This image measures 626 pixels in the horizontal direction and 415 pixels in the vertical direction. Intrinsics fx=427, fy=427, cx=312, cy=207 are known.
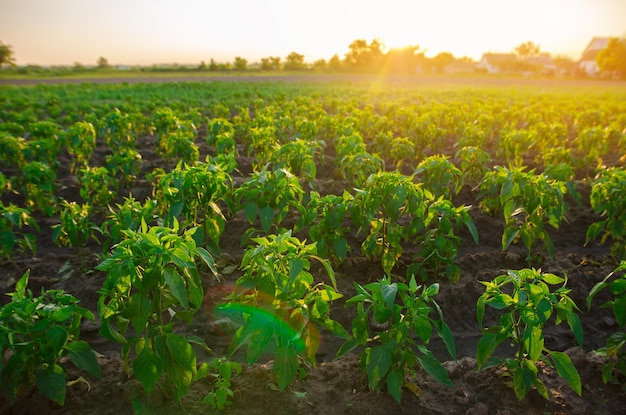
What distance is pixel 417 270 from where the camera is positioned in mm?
4461

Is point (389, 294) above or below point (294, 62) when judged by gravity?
above

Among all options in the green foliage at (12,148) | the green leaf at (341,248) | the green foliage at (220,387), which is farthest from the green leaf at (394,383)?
the green foliage at (12,148)

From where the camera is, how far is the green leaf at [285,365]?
2590mm

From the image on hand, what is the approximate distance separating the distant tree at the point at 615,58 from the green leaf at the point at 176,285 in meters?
77.8

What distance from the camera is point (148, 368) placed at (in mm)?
2506

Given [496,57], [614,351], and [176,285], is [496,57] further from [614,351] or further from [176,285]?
[176,285]

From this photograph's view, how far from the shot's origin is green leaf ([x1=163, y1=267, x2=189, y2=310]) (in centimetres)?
237

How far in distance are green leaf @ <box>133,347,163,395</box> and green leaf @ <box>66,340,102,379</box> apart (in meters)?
0.23

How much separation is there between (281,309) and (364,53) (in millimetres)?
90133

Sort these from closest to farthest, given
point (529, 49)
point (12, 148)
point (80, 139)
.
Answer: point (12, 148)
point (80, 139)
point (529, 49)

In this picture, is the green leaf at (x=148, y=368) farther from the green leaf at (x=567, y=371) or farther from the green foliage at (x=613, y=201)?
Answer: the green foliage at (x=613, y=201)

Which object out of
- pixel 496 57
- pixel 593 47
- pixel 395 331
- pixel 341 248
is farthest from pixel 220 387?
pixel 593 47

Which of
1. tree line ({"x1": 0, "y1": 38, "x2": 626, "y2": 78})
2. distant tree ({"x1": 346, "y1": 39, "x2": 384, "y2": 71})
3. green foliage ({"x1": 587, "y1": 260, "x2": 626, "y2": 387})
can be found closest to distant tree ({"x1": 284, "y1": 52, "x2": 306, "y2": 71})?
tree line ({"x1": 0, "y1": 38, "x2": 626, "y2": 78})

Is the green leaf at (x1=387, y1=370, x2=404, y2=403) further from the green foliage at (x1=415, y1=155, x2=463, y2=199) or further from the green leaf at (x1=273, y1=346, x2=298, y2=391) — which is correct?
the green foliage at (x1=415, y1=155, x2=463, y2=199)
